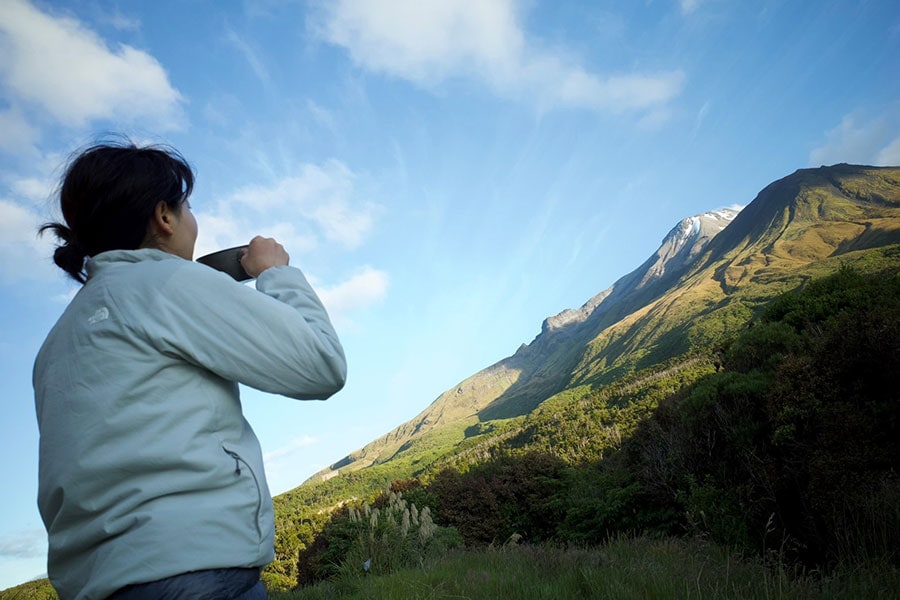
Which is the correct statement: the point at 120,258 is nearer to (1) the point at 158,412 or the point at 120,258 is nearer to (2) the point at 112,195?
(2) the point at 112,195

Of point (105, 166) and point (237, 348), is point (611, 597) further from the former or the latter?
point (105, 166)

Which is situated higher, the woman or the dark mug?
the dark mug

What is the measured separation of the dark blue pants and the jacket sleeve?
0.36 m

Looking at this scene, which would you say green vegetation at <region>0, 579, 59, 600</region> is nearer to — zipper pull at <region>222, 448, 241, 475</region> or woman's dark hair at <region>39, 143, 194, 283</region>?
zipper pull at <region>222, 448, 241, 475</region>

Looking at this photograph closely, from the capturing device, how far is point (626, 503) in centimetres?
1409

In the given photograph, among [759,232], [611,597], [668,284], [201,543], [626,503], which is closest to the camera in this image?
[201,543]

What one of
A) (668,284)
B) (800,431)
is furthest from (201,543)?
(668,284)

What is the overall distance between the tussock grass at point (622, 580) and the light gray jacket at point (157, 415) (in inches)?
101

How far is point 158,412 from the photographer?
0.97 metres

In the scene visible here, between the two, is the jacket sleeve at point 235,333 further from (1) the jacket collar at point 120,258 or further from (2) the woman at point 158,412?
(1) the jacket collar at point 120,258

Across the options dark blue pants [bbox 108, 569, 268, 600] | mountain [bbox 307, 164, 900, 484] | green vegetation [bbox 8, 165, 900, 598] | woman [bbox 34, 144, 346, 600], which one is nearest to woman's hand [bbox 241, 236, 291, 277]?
woman [bbox 34, 144, 346, 600]

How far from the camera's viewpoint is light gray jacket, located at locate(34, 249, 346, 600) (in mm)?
911

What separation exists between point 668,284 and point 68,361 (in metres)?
196

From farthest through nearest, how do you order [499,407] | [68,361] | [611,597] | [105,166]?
[499,407], [611,597], [105,166], [68,361]
